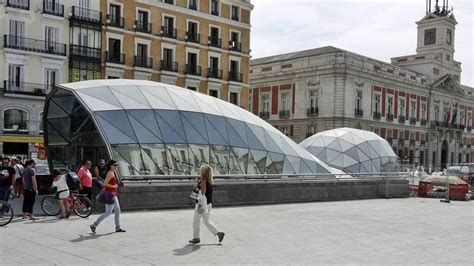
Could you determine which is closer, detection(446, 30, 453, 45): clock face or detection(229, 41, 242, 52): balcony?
detection(229, 41, 242, 52): balcony

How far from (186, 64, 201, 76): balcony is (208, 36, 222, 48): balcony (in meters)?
3.00

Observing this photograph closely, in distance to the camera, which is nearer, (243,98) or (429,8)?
(243,98)

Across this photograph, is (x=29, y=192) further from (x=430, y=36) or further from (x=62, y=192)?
(x=430, y=36)

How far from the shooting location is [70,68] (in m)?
42.6

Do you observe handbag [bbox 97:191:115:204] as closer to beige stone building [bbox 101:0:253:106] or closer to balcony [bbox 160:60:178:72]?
beige stone building [bbox 101:0:253:106]

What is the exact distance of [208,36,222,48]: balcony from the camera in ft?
174

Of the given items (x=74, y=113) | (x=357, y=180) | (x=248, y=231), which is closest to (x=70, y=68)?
(x=74, y=113)

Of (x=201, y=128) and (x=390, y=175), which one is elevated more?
(x=201, y=128)

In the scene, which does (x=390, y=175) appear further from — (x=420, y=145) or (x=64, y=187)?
(x=420, y=145)

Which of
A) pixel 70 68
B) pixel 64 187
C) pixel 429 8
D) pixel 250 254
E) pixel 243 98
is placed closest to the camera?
pixel 250 254

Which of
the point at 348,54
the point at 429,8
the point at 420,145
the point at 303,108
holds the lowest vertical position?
the point at 420,145

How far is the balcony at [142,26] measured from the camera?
47156 millimetres

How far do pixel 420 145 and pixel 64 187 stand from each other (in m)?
71.1

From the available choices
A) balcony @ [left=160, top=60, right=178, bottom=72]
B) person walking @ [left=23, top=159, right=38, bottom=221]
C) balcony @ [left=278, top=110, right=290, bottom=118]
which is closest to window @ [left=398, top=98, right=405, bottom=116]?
balcony @ [left=278, top=110, right=290, bottom=118]
